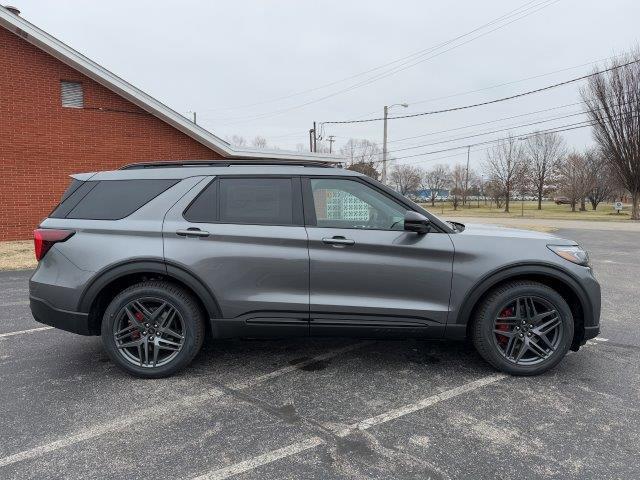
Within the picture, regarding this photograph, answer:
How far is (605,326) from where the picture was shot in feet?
16.6

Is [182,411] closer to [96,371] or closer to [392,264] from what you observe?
[96,371]

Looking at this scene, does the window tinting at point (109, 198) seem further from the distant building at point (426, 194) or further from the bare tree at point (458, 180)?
the distant building at point (426, 194)

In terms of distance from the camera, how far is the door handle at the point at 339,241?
347 centimetres

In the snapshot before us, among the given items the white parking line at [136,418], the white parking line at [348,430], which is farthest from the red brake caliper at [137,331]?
the white parking line at [348,430]

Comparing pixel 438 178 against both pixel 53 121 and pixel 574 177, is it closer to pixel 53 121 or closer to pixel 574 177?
pixel 574 177

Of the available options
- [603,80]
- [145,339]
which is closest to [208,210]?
[145,339]

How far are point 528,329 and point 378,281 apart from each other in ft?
4.29

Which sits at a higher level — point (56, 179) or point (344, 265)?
point (56, 179)

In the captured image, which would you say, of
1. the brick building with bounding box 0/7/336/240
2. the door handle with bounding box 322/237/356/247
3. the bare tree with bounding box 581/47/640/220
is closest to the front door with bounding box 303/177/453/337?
the door handle with bounding box 322/237/356/247

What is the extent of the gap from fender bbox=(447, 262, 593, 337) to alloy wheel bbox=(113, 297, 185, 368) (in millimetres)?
2240

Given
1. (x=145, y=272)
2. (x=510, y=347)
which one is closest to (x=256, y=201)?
(x=145, y=272)

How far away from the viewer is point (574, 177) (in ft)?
163

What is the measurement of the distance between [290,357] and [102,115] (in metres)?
12.3

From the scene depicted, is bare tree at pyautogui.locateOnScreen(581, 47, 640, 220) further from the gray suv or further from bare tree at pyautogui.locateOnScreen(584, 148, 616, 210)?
the gray suv
